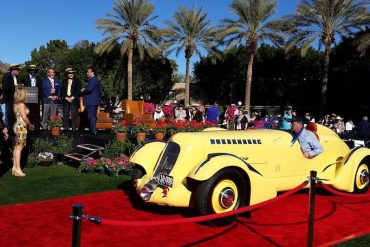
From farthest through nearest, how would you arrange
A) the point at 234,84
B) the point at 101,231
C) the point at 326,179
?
the point at 234,84 → the point at 326,179 → the point at 101,231

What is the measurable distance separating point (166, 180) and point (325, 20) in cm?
2344

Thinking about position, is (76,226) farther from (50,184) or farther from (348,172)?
(348,172)

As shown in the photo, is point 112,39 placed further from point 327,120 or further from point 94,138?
point 94,138

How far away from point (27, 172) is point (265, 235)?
206 inches

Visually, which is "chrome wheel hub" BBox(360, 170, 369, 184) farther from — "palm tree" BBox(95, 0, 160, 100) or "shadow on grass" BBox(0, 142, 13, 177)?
"palm tree" BBox(95, 0, 160, 100)

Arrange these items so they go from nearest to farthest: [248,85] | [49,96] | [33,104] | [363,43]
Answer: [33,104], [49,96], [363,43], [248,85]

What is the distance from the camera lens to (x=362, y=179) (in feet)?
22.4

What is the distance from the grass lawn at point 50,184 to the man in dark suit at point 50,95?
2.50m

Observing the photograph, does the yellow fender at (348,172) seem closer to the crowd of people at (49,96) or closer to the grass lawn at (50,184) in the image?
the grass lawn at (50,184)

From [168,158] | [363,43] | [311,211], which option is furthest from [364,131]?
[363,43]

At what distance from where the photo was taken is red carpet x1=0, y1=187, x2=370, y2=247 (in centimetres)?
449

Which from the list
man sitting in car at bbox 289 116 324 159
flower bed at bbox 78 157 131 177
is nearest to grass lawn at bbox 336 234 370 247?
man sitting in car at bbox 289 116 324 159

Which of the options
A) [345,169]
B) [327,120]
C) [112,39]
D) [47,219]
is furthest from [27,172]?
[112,39]

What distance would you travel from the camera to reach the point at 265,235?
476 cm
